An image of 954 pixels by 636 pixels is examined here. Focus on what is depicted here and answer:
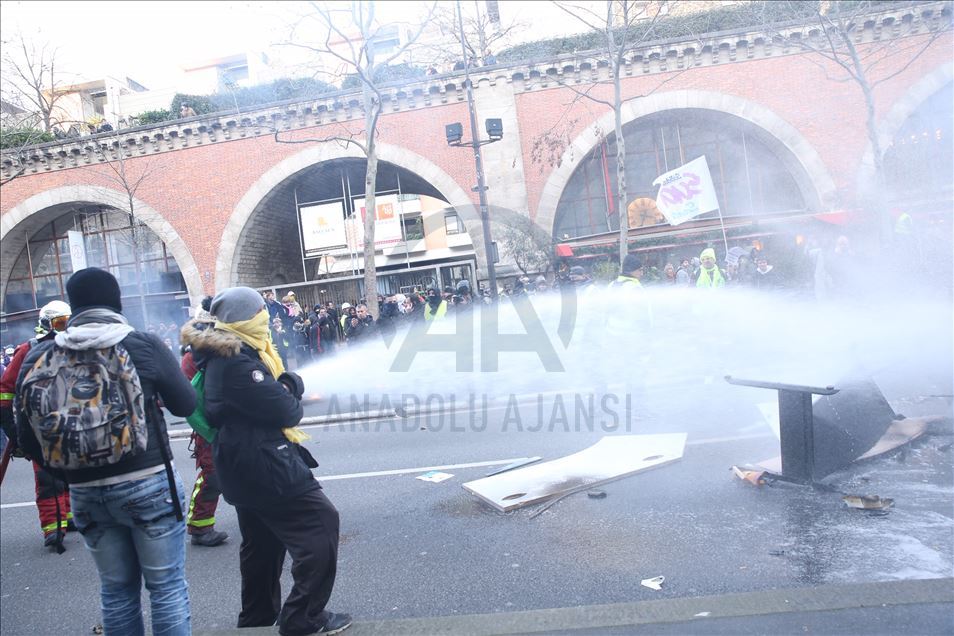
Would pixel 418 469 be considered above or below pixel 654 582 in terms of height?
below

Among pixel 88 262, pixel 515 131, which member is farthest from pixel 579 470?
pixel 88 262

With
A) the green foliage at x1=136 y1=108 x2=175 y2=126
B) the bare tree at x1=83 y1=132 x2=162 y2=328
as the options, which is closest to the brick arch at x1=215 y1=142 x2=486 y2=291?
the bare tree at x1=83 y1=132 x2=162 y2=328

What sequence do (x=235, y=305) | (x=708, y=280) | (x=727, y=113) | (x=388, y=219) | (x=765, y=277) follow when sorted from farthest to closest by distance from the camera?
(x=388, y=219)
(x=727, y=113)
(x=765, y=277)
(x=708, y=280)
(x=235, y=305)

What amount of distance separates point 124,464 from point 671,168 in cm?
2210

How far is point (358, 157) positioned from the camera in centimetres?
2223

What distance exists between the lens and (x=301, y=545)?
10.2 ft

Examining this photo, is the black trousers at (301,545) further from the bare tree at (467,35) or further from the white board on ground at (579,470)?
the bare tree at (467,35)

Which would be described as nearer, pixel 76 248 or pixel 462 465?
pixel 462 465

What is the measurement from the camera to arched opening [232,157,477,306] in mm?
23469

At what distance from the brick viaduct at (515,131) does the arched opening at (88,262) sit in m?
1.85

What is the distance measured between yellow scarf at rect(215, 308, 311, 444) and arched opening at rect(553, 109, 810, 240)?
1935cm

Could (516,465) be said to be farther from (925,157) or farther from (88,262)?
(88,262)

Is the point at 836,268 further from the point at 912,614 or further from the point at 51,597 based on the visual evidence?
the point at 51,597

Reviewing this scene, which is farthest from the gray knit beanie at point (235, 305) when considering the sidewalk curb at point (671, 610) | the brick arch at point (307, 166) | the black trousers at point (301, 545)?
the brick arch at point (307, 166)
